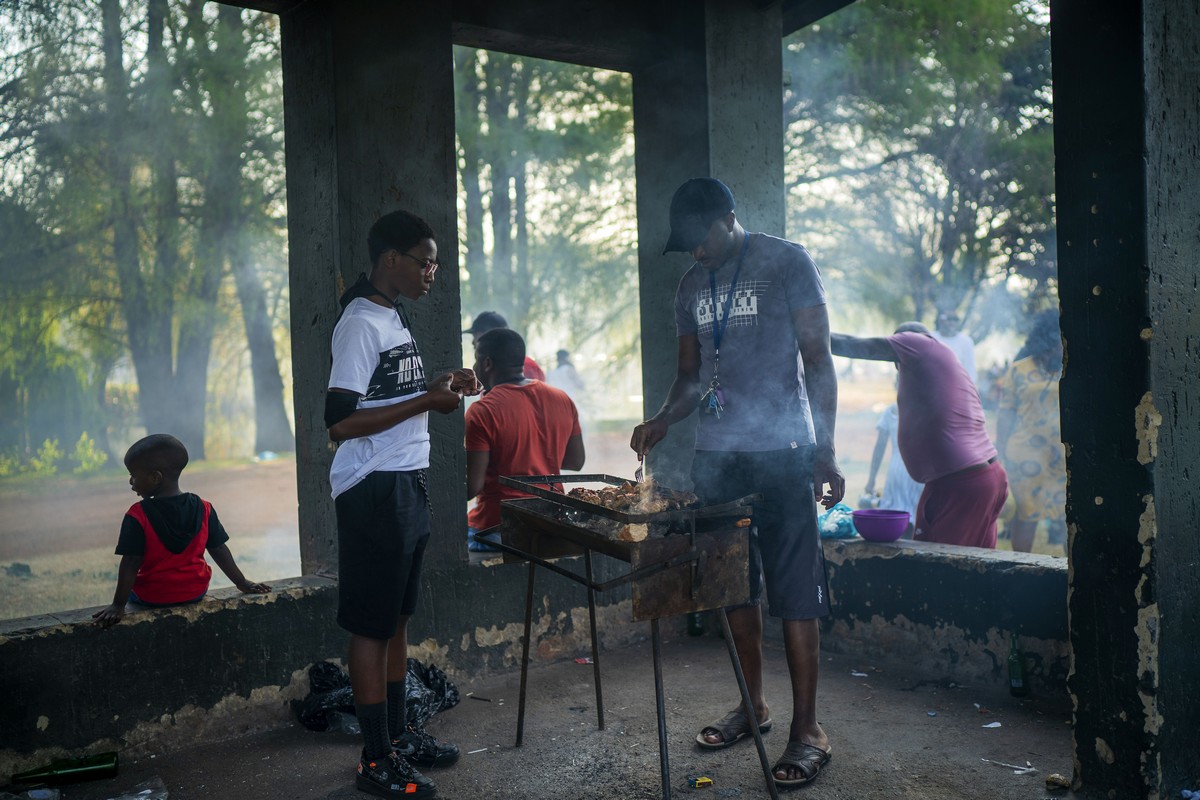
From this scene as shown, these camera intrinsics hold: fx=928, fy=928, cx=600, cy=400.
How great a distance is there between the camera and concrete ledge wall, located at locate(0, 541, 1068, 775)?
13.1 ft

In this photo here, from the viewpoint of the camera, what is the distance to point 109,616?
13.3 ft

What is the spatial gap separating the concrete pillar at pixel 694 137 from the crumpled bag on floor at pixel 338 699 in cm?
205

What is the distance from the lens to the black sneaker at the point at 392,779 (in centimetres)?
365

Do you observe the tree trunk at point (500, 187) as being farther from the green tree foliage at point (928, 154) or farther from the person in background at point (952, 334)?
the person in background at point (952, 334)

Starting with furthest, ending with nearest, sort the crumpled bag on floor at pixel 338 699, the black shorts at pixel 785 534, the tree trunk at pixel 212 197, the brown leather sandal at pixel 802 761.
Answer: the tree trunk at pixel 212 197 → the crumpled bag on floor at pixel 338 699 → the black shorts at pixel 785 534 → the brown leather sandal at pixel 802 761

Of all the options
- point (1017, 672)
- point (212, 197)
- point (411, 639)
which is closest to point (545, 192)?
point (212, 197)

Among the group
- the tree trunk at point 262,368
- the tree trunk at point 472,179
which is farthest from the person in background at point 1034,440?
the tree trunk at point 262,368

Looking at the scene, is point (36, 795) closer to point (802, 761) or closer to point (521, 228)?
point (802, 761)

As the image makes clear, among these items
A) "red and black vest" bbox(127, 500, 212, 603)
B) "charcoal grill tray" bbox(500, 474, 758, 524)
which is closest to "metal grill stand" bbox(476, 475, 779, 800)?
"charcoal grill tray" bbox(500, 474, 758, 524)

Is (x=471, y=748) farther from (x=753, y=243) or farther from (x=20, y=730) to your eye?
(x=753, y=243)

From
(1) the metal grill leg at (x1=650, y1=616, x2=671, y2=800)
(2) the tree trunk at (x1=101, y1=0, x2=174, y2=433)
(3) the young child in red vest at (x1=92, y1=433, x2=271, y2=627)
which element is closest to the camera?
(1) the metal grill leg at (x1=650, y1=616, x2=671, y2=800)

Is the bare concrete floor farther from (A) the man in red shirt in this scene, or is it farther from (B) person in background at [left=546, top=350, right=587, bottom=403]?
(B) person in background at [left=546, top=350, right=587, bottom=403]

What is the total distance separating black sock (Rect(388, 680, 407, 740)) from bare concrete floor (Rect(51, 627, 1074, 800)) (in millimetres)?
241

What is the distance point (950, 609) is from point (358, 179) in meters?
3.79
